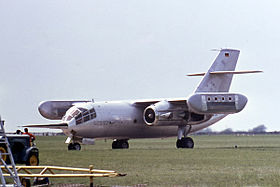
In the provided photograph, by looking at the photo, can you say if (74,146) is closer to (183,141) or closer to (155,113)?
(155,113)

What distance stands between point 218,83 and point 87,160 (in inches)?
743

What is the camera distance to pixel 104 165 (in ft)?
80.2

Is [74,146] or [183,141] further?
[183,141]

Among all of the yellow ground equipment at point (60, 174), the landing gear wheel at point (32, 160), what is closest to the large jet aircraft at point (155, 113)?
the landing gear wheel at point (32, 160)

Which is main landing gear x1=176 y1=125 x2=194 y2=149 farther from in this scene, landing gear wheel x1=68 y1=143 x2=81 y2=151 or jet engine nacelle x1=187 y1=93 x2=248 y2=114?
landing gear wheel x1=68 y1=143 x2=81 y2=151

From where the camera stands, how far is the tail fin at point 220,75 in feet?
144

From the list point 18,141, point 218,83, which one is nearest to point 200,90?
point 218,83

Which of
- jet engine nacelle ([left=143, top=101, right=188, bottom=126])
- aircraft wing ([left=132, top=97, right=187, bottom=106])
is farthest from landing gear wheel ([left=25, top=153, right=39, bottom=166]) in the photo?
aircraft wing ([left=132, top=97, right=187, bottom=106])

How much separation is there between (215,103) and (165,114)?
3.39 metres

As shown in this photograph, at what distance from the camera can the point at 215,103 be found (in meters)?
40.3

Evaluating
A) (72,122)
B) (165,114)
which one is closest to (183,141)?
(165,114)

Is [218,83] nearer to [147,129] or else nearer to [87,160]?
[147,129]

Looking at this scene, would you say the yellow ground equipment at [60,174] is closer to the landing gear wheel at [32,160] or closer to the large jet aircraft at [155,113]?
the landing gear wheel at [32,160]

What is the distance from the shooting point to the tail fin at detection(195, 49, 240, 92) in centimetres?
4397
